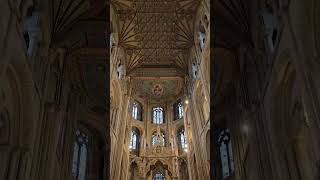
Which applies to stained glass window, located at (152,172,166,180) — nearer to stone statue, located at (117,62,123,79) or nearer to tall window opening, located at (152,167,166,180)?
tall window opening, located at (152,167,166,180)

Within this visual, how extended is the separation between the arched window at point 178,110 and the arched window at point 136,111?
2902mm

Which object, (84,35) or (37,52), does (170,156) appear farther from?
(37,52)

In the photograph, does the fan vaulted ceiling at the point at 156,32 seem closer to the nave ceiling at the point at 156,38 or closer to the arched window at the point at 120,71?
the nave ceiling at the point at 156,38

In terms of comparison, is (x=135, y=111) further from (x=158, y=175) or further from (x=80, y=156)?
(x=80, y=156)

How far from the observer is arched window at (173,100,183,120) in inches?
1342

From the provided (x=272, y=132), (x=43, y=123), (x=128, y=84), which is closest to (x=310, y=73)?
(x=272, y=132)

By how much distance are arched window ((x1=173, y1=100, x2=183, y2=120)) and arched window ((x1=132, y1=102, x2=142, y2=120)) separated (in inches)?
114

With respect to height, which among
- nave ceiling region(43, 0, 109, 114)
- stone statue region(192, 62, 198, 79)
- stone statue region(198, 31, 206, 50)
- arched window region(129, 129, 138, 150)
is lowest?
arched window region(129, 129, 138, 150)

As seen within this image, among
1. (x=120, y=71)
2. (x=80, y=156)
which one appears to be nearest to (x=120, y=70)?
(x=120, y=71)

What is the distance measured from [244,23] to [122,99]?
13.1m

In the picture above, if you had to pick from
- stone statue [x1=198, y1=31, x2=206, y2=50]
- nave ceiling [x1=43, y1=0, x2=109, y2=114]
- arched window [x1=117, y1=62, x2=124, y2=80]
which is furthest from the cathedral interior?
arched window [x1=117, y1=62, x2=124, y2=80]

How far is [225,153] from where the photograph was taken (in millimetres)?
22391

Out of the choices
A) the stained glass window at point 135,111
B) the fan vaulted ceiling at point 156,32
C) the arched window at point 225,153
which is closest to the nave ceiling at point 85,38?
the fan vaulted ceiling at point 156,32

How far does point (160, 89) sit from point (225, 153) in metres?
12.6
